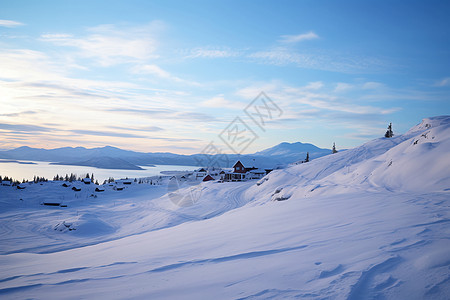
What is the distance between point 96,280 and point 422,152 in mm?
18278

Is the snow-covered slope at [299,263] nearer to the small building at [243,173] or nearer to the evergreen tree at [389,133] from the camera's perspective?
the small building at [243,173]

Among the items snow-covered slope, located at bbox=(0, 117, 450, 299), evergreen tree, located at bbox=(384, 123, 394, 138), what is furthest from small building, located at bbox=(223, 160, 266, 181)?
snow-covered slope, located at bbox=(0, 117, 450, 299)

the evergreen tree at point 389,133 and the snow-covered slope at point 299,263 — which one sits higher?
the evergreen tree at point 389,133

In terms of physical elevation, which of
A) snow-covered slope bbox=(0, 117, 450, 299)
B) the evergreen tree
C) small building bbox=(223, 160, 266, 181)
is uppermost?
the evergreen tree

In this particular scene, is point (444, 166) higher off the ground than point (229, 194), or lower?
higher

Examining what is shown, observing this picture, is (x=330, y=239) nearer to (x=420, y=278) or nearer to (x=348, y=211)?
(x=420, y=278)

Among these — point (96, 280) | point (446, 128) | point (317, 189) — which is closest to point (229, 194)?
point (317, 189)

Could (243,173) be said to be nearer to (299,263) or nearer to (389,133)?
(389,133)

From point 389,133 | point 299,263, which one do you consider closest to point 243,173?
point 389,133

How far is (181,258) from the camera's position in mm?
5941

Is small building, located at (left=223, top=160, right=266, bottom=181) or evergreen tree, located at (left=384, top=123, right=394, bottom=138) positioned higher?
evergreen tree, located at (left=384, top=123, right=394, bottom=138)

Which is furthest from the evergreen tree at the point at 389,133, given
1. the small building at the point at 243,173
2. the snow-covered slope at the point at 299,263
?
the snow-covered slope at the point at 299,263

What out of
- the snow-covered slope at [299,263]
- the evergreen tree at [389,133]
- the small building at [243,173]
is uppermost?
the evergreen tree at [389,133]

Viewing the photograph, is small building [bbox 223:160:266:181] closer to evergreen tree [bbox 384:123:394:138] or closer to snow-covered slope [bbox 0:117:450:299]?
evergreen tree [bbox 384:123:394:138]
